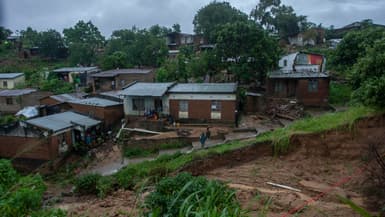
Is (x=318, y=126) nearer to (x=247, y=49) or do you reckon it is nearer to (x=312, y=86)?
(x=312, y=86)

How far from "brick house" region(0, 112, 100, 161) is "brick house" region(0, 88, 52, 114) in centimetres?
987

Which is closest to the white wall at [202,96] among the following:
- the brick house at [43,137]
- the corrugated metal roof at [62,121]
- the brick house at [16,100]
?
the corrugated metal roof at [62,121]

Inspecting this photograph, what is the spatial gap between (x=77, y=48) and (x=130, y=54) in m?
8.53

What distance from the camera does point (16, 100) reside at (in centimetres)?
2566

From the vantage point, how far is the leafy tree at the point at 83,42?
41.4 meters

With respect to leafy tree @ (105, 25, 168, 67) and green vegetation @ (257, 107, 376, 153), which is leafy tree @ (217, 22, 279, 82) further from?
leafy tree @ (105, 25, 168, 67)

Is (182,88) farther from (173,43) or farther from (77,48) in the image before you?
(173,43)

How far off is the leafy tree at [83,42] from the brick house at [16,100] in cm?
1619

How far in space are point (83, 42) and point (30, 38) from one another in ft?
30.9

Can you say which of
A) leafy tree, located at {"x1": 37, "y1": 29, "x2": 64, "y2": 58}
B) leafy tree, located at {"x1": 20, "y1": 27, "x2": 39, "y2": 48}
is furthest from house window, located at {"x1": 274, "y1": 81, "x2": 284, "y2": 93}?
leafy tree, located at {"x1": 20, "y1": 27, "x2": 39, "y2": 48}

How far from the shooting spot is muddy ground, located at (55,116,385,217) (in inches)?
301

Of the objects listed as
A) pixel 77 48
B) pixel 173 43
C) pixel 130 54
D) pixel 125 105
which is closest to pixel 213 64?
pixel 125 105

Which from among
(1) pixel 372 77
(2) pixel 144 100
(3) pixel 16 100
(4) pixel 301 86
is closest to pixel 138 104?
(2) pixel 144 100

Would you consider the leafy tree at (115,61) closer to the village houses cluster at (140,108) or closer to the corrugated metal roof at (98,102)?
the village houses cluster at (140,108)
